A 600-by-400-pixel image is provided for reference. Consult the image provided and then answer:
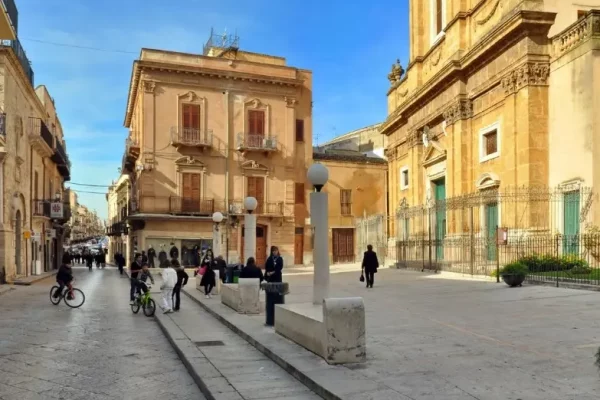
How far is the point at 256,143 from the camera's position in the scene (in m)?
36.6

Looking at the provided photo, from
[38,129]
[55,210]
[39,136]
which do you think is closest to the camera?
[39,136]

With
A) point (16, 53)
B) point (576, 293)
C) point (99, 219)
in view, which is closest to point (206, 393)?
point (576, 293)

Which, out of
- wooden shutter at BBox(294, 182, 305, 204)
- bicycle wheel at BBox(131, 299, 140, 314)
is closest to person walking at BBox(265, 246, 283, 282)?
bicycle wheel at BBox(131, 299, 140, 314)

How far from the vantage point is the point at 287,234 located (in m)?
37.2

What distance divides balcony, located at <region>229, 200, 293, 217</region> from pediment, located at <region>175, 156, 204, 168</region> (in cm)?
312

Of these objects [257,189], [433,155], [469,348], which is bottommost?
[469,348]

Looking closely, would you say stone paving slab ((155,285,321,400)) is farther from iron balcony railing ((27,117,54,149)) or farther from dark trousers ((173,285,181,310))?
iron balcony railing ((27,117,54,149))

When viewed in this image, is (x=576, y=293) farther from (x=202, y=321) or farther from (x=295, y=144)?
(x=295, y=144)

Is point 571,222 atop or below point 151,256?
atop

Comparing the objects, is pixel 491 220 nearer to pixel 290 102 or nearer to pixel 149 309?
pixel 149 309

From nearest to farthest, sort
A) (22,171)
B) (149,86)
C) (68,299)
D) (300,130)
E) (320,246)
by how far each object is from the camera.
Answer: (320,246) < (68,299) < (22,171) < (149,86) < (300,130)

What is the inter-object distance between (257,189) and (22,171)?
14029mm

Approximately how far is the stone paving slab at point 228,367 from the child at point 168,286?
6.72 ft

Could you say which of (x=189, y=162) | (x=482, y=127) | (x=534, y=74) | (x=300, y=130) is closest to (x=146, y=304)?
(x=534, y=74)
